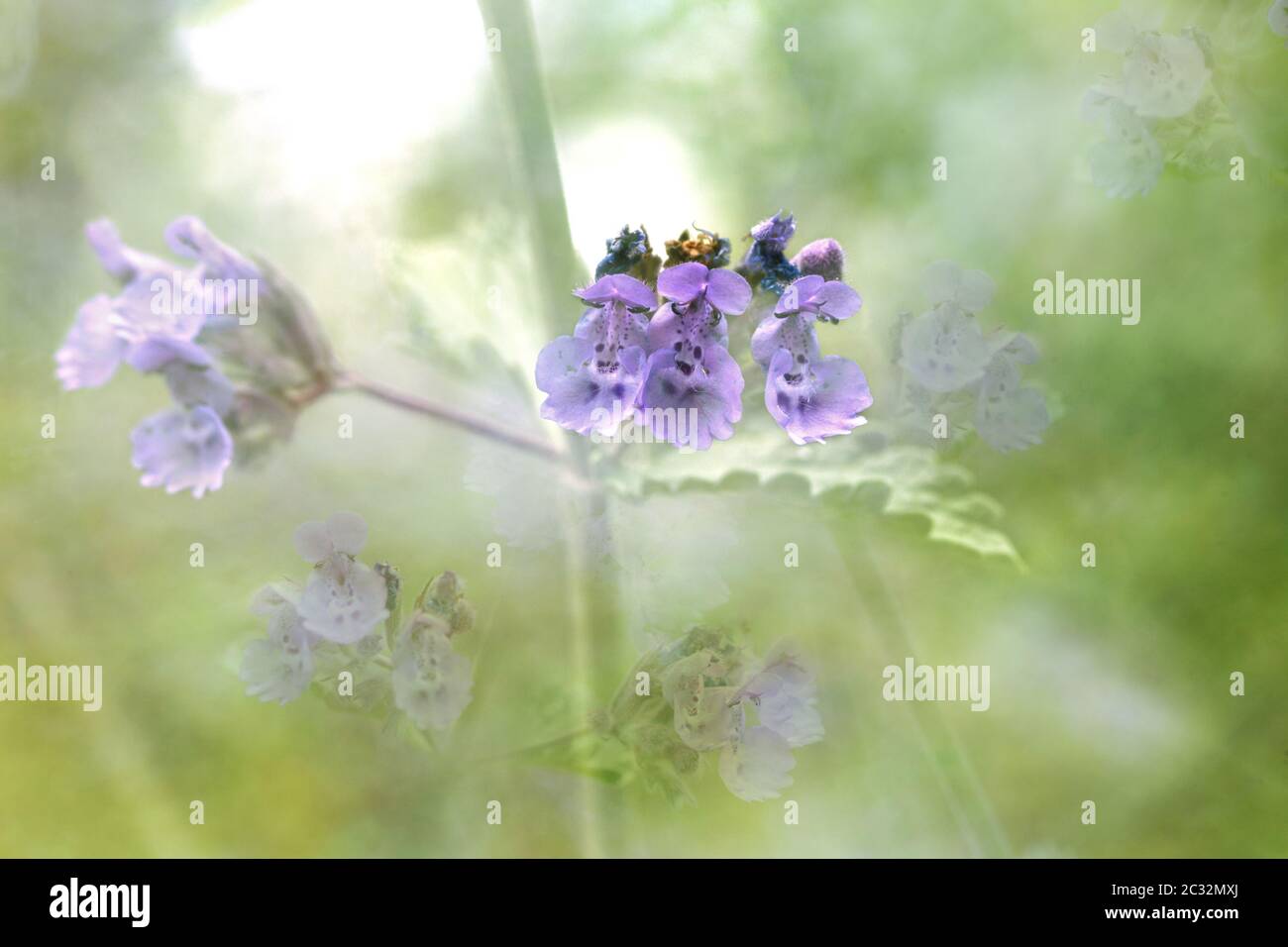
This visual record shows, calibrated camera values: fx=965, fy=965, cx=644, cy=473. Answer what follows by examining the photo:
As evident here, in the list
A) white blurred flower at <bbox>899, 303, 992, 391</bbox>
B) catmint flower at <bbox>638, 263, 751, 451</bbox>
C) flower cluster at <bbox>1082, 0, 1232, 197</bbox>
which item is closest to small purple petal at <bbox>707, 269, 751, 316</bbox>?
catmint flower at <bbox>638, 263, 751, 451</bbox>

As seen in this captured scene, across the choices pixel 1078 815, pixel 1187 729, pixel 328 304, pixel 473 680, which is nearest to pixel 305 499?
pixel 328 304

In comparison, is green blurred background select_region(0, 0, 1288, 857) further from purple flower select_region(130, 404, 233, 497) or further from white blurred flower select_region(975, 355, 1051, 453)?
purple flower select_region(130, 404, 233, 497)

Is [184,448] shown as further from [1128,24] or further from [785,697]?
[1128,24]

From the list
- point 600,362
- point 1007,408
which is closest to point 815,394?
Result: point 600,362

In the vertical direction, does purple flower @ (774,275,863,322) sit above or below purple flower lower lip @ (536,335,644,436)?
above
